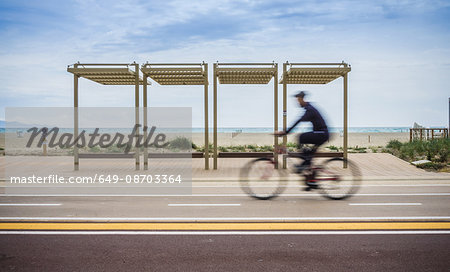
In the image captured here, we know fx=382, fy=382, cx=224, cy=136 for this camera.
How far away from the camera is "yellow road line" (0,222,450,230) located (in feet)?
19.6

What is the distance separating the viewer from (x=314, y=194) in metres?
9.17

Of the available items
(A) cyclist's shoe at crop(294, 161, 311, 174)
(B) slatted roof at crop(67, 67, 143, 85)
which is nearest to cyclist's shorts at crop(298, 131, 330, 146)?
(A) cyclist's shoe at crop(294, 161, 311, 174)

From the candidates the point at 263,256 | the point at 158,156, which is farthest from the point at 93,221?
the point at 158,156

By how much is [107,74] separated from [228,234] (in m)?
10.2

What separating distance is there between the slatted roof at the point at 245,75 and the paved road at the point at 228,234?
20.5 feet

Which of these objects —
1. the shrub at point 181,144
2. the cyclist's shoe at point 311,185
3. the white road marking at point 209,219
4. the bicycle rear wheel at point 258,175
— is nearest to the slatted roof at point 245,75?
the bicycle rear wheel at point 258,175

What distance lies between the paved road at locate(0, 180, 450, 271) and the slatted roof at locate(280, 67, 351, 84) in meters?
6.17

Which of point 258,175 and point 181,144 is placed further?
point 181,144

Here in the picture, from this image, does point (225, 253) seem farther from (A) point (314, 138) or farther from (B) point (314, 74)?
(B) point (314, 74)

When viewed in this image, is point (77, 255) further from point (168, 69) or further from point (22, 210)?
point (168, 69)

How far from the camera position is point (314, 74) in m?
14.4

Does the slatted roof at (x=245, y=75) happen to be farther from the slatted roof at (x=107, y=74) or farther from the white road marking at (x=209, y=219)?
the white road marking at (x=209, y=219)

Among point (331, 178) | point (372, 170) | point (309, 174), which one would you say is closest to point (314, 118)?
point (309, 174)

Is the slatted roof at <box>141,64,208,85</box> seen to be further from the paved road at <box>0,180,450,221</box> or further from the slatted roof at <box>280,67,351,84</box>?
the paved road at <box>0,180,450,221</box>
